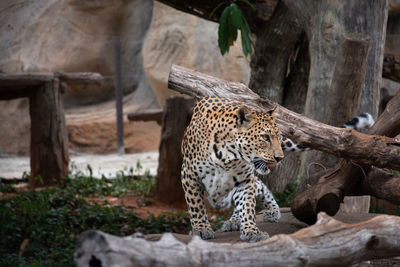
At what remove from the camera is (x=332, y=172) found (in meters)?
4.46

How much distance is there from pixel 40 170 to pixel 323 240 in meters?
7.03

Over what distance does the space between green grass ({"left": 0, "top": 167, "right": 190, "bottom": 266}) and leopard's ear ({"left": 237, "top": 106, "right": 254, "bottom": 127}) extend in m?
2.50

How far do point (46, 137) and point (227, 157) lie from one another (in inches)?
239

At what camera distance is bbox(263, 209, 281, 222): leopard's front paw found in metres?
4.73

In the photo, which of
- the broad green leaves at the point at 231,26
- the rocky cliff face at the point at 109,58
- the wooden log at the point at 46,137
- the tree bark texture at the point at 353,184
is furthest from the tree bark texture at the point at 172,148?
the rocky cliff face at the point at 109,58

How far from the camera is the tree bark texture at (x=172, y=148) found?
8219 millimetres

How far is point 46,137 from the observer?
9.29m

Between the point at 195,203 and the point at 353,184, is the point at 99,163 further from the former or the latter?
the point at 353,184

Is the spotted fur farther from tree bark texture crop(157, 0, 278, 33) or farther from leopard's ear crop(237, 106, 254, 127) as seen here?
tree bark texture crop(157, 0, 278, 33)

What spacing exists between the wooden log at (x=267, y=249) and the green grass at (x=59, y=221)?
2.75 m

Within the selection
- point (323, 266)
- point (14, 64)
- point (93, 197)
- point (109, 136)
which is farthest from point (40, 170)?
point (323, 266)

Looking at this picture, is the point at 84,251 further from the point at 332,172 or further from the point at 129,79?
the point at 129,79

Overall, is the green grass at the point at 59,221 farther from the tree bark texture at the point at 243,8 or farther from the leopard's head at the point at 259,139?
the tree bark texture at the point at 243,8

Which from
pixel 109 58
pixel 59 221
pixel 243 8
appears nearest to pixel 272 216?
pixel 59 221
